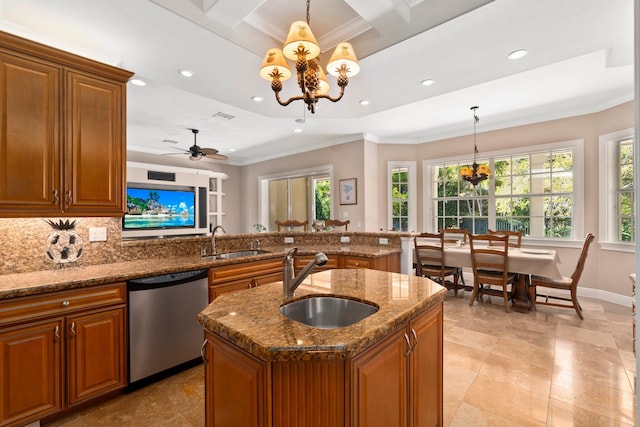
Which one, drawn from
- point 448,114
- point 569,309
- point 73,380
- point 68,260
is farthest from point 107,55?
point 569,309

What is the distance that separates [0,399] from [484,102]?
18.3ft

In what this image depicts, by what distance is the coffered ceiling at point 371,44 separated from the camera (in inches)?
75.4

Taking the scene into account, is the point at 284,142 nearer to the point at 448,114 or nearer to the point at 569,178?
the point at 448,114

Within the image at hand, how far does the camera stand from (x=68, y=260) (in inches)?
86.6

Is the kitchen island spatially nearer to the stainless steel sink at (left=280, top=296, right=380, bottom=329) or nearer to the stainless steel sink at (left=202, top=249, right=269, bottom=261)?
the stainless steel sink at (left=280, top=296, right=380, bottom=329)

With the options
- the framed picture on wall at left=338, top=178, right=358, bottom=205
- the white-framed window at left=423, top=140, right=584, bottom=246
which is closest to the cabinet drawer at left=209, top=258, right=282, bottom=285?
the framed picture on wall at left=338, top=178, right=358, bottom=205

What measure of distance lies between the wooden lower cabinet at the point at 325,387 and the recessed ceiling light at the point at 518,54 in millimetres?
2459

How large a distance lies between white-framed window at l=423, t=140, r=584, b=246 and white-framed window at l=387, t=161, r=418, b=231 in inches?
10.1

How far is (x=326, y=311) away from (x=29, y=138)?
2.28m

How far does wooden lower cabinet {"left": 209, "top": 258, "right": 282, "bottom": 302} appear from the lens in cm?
248

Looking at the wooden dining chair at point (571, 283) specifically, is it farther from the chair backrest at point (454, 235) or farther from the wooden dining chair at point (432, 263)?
the chair backrest at point (454, 235)

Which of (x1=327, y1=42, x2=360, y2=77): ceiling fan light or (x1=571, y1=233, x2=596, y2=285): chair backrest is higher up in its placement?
(x1=327, y1=42, x2=360, y2=77): ceiling fan light

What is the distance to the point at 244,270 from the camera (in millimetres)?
2719

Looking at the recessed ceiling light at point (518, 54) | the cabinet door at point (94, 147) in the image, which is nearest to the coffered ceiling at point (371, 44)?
the recessed ceiling light at point (518, 54)
